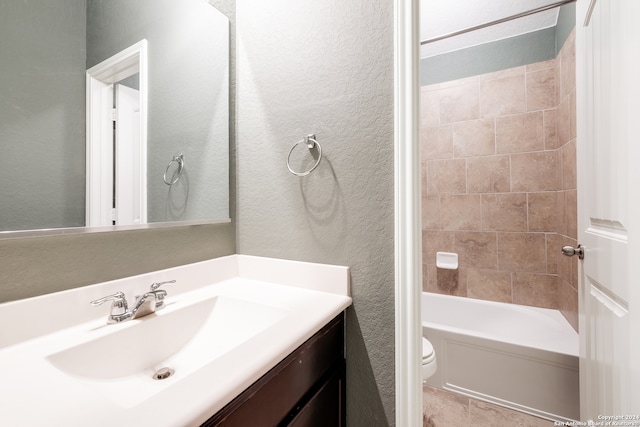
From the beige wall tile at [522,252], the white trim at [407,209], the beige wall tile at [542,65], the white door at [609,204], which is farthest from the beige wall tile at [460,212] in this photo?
the white trim at [407,209]

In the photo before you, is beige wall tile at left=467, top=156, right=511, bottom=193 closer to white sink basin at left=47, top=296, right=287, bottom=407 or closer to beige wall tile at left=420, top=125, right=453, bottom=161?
beige wall tile at left=420, top=125, right=453, bottom=161

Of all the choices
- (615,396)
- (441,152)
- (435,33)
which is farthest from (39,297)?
(435,33)

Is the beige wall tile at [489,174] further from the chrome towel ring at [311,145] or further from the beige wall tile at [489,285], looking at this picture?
the chrome towel ring at [311,145]

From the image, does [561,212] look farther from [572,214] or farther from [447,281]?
[447,281]

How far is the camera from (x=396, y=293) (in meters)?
0.83

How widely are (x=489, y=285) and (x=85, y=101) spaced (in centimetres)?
254

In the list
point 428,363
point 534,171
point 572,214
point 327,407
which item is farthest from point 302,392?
point 534,171

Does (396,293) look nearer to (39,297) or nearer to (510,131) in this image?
(39,297)

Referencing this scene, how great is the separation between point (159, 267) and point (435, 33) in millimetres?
2369

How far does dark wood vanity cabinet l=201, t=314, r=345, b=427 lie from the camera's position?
1.65 ft

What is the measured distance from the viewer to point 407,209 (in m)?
0.80

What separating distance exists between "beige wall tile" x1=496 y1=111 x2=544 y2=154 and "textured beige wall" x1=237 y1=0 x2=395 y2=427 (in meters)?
1.70

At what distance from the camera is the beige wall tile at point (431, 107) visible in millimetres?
2311

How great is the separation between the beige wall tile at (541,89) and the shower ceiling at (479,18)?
1.07ft
